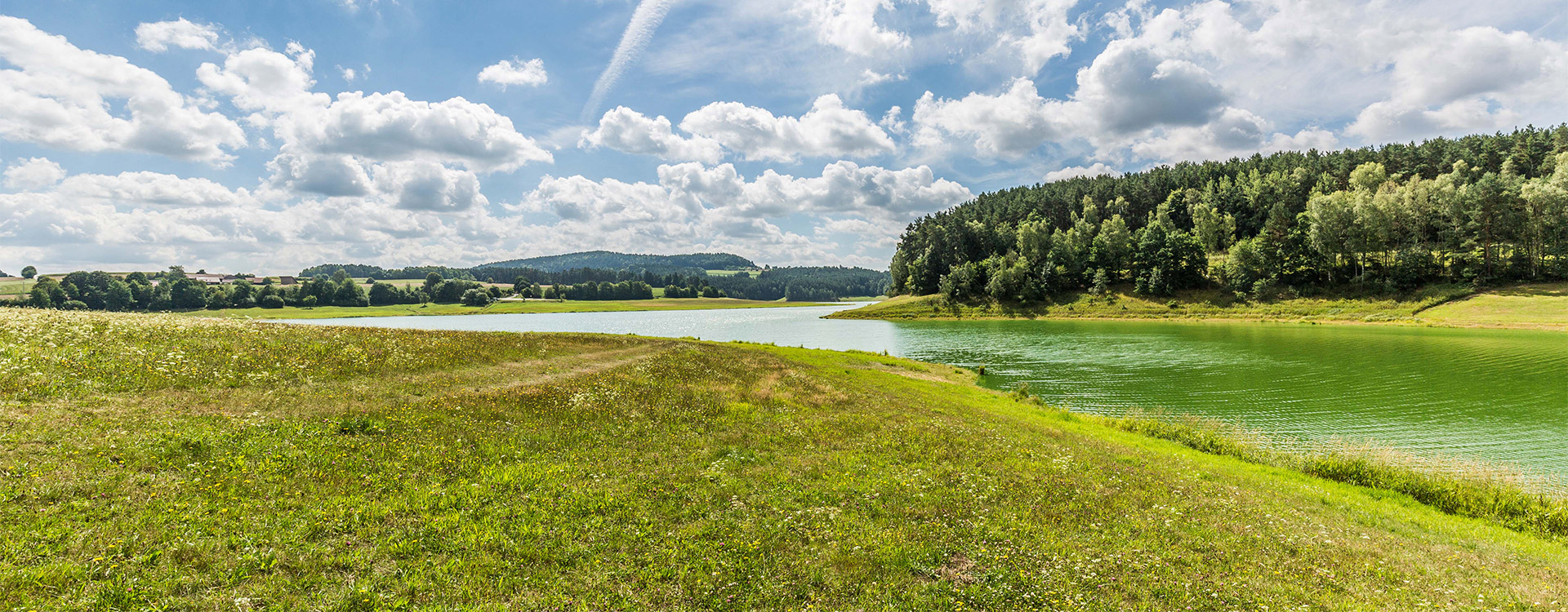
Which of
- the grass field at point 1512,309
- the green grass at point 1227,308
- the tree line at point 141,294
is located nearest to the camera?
the grass field at point 1512,309

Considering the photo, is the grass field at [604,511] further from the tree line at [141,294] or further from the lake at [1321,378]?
the tree line at [141,294]

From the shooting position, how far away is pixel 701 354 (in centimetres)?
4144

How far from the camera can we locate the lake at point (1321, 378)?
96.2ft

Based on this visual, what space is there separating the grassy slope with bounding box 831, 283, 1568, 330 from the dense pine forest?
4826 millimetres

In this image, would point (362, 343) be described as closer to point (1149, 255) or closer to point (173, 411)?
point (173, 411)

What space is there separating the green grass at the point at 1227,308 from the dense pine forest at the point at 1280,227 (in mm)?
3927

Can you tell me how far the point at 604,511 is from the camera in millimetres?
12977

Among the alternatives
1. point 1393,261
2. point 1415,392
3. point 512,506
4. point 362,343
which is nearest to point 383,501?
point 512,506

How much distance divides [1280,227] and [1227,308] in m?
33.5

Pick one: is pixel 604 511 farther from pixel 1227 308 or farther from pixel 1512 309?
pixel 1227 308

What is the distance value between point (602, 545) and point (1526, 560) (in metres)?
21.5

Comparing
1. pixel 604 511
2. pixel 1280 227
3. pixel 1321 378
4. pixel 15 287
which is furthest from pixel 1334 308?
pixel 15 287

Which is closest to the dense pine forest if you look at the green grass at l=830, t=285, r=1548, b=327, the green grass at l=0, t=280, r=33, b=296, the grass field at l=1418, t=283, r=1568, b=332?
the green grass at l=830, t=285, r=1548, b=327

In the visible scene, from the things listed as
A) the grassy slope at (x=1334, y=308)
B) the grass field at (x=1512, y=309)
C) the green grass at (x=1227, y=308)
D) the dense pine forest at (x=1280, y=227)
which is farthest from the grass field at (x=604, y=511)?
the dense pine forest at (x=1280, y=227)
